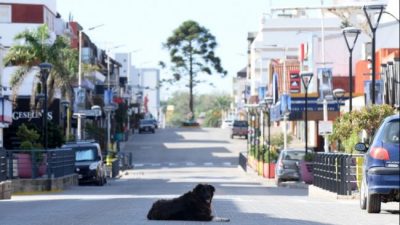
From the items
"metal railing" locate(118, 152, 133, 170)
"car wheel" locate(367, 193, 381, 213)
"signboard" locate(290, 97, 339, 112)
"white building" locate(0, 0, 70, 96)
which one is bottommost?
"metal railing" locate(118, 152, 133, 170)

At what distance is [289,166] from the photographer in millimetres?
52625

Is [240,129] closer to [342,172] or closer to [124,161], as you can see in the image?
[124,161]

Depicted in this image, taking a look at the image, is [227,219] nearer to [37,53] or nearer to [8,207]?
[8,207]

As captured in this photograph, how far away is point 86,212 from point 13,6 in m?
56.5

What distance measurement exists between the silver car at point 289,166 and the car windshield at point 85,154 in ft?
27.6

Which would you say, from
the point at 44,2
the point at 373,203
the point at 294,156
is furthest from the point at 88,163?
the point at 44,2

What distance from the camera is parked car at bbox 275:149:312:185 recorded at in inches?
2058

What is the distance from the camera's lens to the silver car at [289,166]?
52.3 m

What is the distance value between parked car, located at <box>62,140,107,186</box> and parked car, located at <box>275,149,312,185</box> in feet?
26.2

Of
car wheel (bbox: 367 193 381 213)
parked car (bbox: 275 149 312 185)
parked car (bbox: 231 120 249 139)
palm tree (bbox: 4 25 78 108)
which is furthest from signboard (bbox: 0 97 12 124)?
parked car (bbox: 231 120 249 139)

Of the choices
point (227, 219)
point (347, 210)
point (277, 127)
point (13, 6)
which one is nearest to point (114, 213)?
point (227, 219)

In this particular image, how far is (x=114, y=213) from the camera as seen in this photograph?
24.1m

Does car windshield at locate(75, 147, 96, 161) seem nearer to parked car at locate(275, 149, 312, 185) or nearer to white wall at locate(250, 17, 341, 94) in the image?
parked car at locate(275, 149, 312, 185)

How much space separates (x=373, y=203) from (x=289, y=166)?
2964 cm
